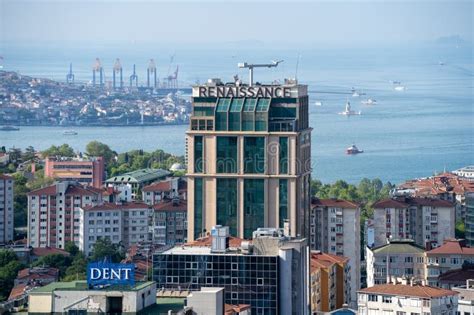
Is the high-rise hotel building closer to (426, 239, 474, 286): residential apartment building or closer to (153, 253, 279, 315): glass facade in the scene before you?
(426, 239, 474, 286): residential apartment building

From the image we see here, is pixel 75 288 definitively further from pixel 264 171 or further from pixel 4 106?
pixel 4 106

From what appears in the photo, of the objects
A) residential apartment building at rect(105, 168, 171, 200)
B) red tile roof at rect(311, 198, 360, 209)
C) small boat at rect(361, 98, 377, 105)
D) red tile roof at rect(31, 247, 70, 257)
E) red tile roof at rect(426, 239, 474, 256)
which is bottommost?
red tile roof at rect(31, 247, 70, 257)

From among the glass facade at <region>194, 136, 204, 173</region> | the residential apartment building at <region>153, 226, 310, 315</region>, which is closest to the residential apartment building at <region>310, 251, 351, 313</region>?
the glass facade at <region>194, 136, 204, 173</region>

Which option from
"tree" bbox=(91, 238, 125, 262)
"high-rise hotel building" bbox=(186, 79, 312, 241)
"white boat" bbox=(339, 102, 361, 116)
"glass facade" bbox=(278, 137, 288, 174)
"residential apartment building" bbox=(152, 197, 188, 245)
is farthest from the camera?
"white boat" bbox=(339, 102, 361, 116)

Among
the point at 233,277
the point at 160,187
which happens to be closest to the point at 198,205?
the point at 233,277

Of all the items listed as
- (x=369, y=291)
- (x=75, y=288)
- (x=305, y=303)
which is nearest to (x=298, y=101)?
(x=369, y=291)

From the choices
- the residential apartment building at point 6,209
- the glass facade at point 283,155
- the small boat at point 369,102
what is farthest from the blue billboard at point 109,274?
the small boat at point 369,102
